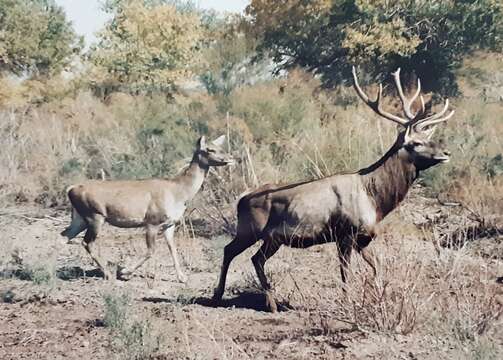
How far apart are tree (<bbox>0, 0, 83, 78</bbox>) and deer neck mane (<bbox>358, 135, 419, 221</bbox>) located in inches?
1303

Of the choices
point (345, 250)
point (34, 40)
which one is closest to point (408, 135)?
point (345, 250)

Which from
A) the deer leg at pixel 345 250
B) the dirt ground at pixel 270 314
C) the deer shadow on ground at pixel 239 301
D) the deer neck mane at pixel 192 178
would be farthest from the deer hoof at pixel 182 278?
the deer leg at pixel 345 250

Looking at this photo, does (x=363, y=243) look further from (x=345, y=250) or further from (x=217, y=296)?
(x=217, y=296)

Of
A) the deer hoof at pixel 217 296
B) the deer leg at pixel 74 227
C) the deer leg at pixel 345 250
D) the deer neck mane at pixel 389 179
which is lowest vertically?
the deer hoof at pixel 217 296

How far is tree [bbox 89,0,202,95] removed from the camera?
139 feet

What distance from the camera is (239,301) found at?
9.87 m

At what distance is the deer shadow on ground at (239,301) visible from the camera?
9469 mm

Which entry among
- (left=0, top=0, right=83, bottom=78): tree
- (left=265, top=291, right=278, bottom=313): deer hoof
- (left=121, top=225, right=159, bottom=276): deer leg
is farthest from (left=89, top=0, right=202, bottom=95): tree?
(left=265, top=291, right=278, bottom=313): deer hoof

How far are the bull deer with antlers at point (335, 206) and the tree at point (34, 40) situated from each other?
32899mm

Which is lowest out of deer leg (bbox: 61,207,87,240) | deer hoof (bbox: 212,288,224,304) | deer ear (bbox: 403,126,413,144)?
deer hoof (bbox: 212,288,224,304)

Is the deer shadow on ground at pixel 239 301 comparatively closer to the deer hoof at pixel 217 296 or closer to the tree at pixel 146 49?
the deer hoof at pixel 217 296

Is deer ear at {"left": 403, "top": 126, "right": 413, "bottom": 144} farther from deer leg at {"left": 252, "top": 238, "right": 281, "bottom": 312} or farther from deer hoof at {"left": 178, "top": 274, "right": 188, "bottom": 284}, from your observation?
deer hoof at {"left": 178, "top": 274, "right": 188, "bottom": 284}

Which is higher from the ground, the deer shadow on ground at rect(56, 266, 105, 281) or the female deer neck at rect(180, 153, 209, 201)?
the female deer neck at rect(180, 153, 209, 201)

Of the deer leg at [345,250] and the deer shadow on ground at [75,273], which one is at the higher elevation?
the deer leg at [345,250]
